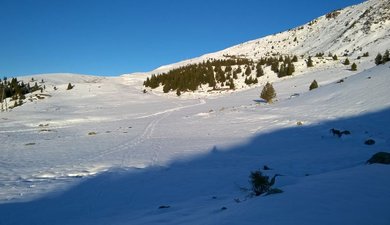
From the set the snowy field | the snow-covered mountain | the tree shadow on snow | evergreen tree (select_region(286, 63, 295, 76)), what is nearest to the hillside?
the snow-covered mountain

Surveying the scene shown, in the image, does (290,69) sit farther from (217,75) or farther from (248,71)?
(217,75)

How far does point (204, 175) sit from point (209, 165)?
1.74 meters

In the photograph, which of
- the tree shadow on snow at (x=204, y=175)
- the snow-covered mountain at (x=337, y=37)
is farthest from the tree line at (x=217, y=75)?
the tree shadow on snow at (x=204, y=175)

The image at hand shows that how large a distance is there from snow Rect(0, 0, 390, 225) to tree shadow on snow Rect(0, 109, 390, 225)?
A: 0.04 m

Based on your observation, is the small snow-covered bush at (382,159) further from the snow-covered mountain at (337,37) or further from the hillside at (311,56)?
the snow-covered mountain at (337,37)

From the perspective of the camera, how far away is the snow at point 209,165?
7254 mm

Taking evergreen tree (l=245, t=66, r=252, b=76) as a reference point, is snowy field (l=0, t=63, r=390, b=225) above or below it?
below

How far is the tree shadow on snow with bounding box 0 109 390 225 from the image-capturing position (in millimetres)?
9938

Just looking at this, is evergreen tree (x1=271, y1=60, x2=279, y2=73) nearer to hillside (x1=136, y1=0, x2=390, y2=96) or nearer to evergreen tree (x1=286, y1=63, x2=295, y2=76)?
hillside (x1=136, y1=0, x2=390, y2=96)

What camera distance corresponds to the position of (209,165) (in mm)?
15453

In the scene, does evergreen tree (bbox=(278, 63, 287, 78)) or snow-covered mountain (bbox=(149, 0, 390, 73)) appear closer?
evergreen tree (bbox=(278, 63, 287, 78))

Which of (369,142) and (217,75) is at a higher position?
(217,75)

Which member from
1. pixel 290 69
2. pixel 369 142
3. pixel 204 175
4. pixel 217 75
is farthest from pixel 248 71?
pixel 204 175

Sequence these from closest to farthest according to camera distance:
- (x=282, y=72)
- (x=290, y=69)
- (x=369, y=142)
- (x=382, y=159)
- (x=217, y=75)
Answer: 1. (x=382, y=159)
2. (x=369, y=142)
3. (x=290, y=69)
4. (x=282, y=72)
5. (x=217, y=75)
